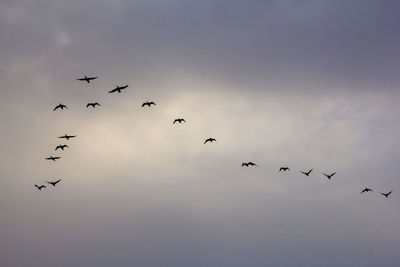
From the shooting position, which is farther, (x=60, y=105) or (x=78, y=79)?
(x=60, y=105)

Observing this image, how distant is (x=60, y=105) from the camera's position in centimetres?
15538

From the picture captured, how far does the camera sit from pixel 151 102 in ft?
505

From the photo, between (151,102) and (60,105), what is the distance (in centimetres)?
2472

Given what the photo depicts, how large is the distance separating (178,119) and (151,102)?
1203 centimetres

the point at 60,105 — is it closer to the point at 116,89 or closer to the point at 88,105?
the point at 88,105

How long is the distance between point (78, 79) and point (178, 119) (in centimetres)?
3332

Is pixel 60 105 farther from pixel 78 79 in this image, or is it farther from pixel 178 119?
pixel 178 119

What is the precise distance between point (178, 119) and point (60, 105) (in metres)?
32.6

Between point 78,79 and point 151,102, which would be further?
point 151,102

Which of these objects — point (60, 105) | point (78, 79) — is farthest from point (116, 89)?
point (60, 105)

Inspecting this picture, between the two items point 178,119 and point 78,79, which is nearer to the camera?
point 78,79

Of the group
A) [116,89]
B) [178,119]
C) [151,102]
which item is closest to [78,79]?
[116,89]

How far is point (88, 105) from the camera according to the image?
155250 millimetres

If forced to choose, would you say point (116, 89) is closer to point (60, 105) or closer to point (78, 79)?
point (78, 79)
